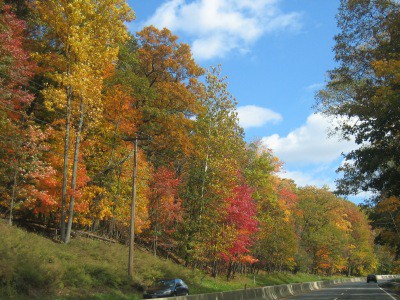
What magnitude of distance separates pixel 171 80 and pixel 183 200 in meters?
13.4

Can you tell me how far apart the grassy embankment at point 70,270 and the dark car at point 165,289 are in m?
0.94

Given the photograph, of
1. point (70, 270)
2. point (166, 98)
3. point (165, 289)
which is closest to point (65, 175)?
point (70, 270)

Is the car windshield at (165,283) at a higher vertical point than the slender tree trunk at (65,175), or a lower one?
lower

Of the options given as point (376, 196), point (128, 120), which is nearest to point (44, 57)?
point (128, 120)

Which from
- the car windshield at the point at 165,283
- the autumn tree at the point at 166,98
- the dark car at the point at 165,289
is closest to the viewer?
the dark car at the point at 165,289

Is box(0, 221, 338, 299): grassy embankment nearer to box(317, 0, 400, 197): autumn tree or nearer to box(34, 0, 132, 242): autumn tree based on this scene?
box(34, 0, 132, 242): autumn tree

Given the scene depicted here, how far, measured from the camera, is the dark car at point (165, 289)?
19531mm

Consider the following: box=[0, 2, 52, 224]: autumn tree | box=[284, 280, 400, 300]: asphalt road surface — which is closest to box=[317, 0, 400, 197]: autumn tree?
box=[284, 280, 400, 300]: asphalt road surface

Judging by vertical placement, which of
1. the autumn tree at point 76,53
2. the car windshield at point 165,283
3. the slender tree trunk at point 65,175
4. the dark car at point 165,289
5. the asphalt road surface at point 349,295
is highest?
the autumn tree at point 76,53

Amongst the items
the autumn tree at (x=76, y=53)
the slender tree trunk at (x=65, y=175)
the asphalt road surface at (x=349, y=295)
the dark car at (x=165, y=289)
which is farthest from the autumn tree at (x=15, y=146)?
the asphalt road surface at (x=349, y=295)

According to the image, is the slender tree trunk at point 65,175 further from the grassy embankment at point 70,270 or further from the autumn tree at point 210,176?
the autumn tree at point 210,176

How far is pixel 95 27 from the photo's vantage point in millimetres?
25688

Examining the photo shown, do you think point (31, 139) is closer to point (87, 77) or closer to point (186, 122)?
point (87, 77)

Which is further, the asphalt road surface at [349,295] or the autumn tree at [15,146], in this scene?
the asphalt road surface at [349,295]
